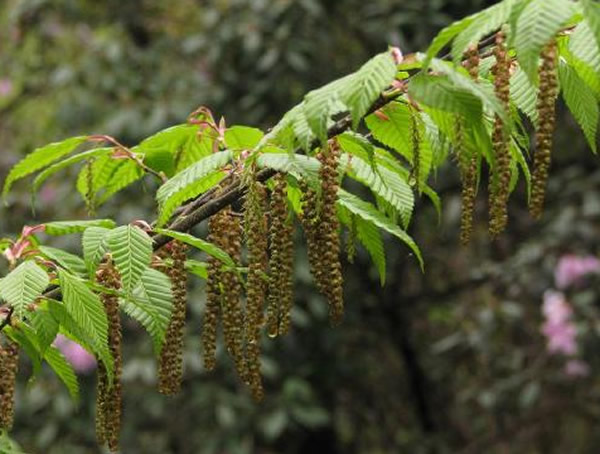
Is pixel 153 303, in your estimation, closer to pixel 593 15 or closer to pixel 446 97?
pixel 446 97

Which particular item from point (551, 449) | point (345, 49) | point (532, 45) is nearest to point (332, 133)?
point (532, 45)

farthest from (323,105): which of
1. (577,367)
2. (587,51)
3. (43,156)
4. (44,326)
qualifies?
(577,367)

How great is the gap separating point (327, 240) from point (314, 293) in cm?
247

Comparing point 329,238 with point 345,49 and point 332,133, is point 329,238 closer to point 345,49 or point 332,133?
point 332,133

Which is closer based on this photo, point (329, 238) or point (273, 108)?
point (329, 238)

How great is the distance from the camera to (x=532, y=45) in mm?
912

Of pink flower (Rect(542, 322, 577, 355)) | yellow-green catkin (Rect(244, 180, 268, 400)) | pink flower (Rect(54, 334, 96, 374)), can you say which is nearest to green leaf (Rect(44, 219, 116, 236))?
yellow-green catkin (Rect(244, 180, 268, 400))

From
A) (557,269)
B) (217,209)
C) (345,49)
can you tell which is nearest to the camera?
(217,209)

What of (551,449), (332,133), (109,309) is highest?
(332,133)

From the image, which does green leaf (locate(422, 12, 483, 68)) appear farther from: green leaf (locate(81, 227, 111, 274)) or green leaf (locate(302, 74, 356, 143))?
green leaf (locate(81, 227, 111, 274))

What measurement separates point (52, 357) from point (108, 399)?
0.25 metres

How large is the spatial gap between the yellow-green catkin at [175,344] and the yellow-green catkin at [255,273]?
7 centimetres

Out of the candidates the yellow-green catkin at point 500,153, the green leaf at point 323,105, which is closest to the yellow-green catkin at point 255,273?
the green leaf at point 323,105

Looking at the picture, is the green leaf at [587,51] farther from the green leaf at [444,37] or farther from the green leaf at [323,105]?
the green leaf at [323,105]
